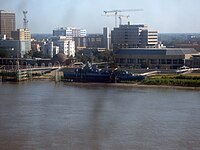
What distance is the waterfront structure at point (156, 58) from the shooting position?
11789mm

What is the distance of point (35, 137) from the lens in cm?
411

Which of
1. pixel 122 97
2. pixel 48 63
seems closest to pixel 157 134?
pixel 122 97

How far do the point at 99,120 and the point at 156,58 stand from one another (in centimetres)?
727

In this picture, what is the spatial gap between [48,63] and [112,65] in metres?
2.40

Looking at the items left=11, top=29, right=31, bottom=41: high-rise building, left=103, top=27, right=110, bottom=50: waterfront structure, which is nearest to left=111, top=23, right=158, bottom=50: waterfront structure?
left=103, top=27, right=110, bottom=50: waterfront structure

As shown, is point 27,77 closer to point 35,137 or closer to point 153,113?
point 153,113

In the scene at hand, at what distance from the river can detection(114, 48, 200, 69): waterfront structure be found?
4.13m

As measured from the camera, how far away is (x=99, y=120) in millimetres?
4875

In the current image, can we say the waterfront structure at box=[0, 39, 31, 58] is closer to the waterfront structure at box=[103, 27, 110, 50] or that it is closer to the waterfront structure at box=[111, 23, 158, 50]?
the waterfront structure at box=[111, 23, 158, 50]

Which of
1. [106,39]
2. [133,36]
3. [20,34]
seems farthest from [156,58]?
[106,39]

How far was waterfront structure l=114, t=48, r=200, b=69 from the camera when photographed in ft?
38.7

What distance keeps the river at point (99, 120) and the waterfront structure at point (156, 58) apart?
4.13m

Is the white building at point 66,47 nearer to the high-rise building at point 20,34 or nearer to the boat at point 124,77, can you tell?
the high-rise building at point 20,34

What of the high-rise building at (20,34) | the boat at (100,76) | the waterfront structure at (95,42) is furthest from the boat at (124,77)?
the waterfront structure at (95,42)
